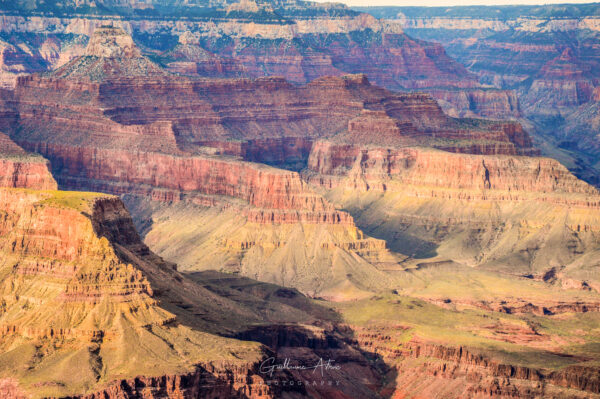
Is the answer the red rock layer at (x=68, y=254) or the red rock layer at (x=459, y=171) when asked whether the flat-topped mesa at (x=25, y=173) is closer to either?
the red rock layer at (x=459, y=171)

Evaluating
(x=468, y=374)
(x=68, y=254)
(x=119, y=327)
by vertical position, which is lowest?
(x=468, y=374)

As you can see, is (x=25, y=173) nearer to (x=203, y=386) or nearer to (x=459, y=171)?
(x=459, y=171)

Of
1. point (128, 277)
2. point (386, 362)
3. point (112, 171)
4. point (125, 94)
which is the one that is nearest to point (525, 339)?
point (386, 362)

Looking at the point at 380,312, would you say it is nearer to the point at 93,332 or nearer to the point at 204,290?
the point at 204,290

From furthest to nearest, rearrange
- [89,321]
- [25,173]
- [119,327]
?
[25,173] < [89,321] < [119,327]

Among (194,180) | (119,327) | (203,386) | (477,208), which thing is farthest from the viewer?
(194,180)

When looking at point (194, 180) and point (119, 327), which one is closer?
point (119, 327)

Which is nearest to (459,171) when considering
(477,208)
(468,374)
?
(477,208)

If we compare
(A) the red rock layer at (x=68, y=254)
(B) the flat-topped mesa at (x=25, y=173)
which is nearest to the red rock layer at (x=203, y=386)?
(A) the red rock layer at (x=68, y=254)

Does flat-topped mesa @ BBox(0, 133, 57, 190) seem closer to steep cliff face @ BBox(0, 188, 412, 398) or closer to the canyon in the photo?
the canyon
